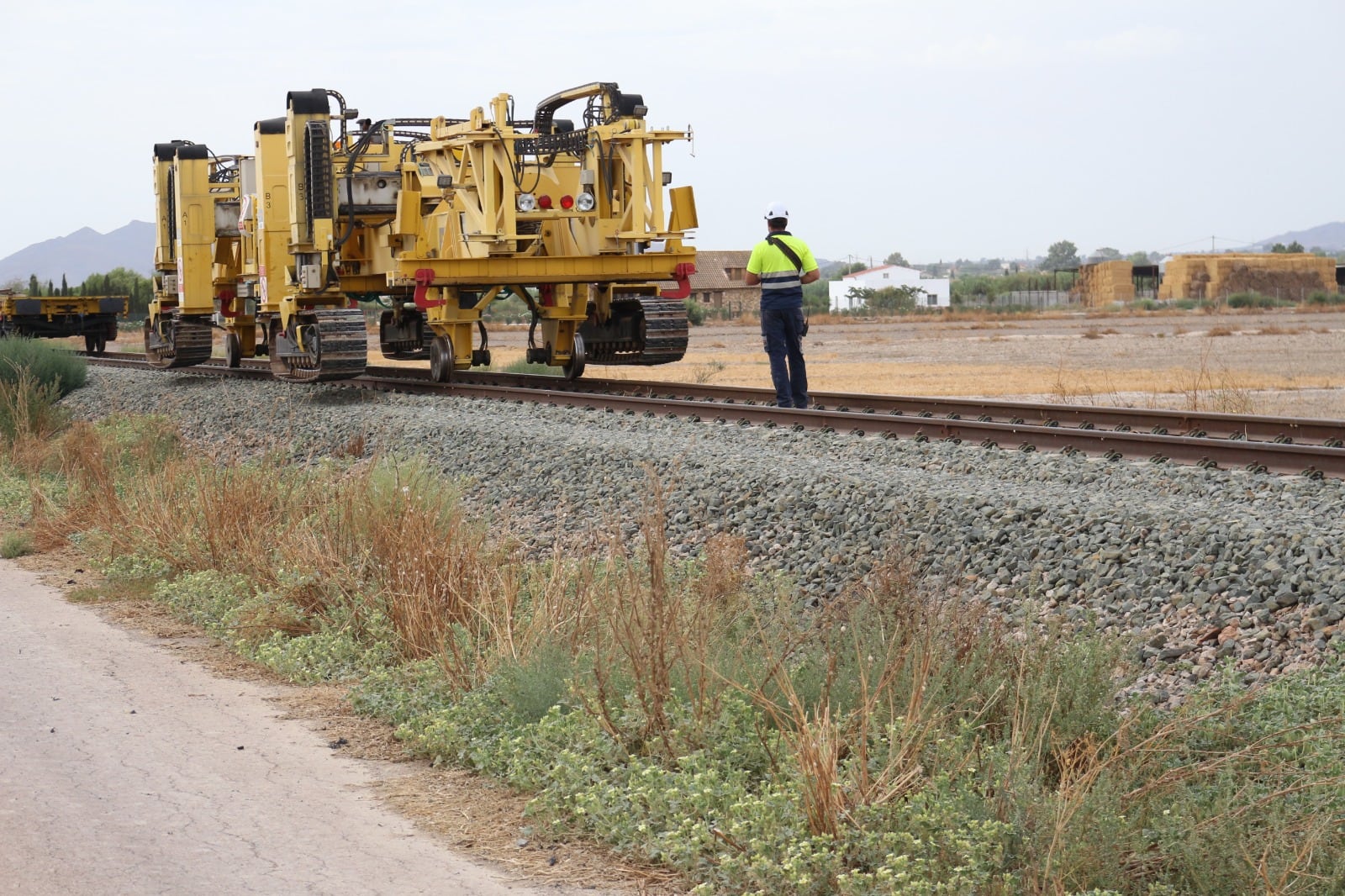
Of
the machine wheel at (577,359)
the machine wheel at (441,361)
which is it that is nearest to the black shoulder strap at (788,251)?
the machine wheel at (577,359)

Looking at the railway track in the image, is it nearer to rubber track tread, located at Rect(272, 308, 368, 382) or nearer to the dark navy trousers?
the dark navy trousers

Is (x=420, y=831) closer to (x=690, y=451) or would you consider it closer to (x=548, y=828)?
(x=548, y=828)

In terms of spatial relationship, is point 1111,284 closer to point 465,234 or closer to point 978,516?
point 465,234

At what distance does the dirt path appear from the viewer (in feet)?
16.8

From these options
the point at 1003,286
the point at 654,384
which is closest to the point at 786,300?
the point at 654,384

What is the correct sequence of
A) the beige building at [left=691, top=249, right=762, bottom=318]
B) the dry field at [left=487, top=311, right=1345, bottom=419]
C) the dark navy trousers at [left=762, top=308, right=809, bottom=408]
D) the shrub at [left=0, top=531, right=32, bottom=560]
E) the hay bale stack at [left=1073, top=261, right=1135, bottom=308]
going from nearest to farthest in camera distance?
the shrub at [left=0, top=531, right=32, bottom=560] < the dark navy trousers at [left=762, top=308, right=809, bottom=408] < the dry field at [left=487, top=311, right=1345, bottom=419] < the beige building at [left=691, top=249, right=762, bottom=318] < the hay bale stack at [left=1073, top=261, right=1135, bottom=308]

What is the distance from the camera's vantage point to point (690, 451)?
11922 mm

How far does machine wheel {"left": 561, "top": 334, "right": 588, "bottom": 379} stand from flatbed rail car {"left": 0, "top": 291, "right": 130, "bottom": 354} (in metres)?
21.8

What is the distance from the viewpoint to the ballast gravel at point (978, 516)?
22.8ft

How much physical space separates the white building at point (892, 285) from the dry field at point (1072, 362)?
51.1 meters

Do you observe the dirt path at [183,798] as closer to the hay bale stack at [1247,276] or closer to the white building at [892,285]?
the white building at [892,285]

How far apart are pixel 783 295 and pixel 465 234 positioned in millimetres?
5194

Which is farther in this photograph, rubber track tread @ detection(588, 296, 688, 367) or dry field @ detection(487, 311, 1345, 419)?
dry field @ detection(487, 311, 1345, 419)

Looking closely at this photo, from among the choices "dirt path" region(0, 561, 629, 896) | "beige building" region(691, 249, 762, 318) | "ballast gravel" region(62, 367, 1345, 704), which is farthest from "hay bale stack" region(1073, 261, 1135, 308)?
"dirt path" region(0, 561, 629, 896)
